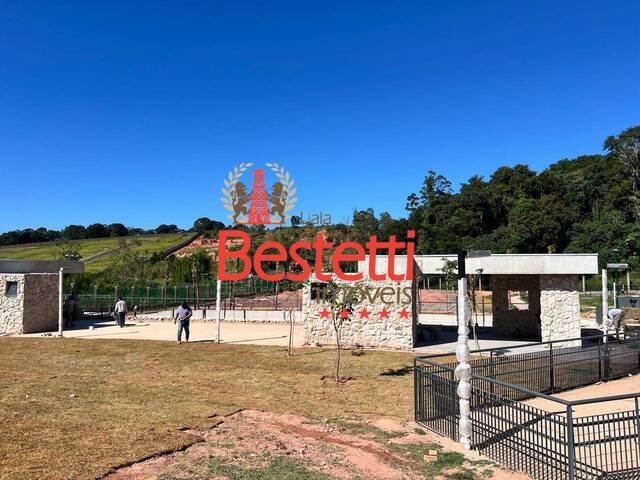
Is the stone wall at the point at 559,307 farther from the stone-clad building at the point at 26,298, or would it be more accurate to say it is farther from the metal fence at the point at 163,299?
the stone-clad building at the point at 26,298

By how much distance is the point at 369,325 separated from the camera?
1758cm

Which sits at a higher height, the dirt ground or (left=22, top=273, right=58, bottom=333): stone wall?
(left=22, top=273, right=58, bottom=333): stone wall

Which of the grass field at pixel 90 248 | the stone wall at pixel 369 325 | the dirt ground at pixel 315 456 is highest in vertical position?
the grass field at pixel 90 248

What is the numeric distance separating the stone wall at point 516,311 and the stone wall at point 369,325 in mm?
5693

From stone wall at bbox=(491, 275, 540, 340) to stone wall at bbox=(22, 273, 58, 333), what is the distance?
21776 millimetres

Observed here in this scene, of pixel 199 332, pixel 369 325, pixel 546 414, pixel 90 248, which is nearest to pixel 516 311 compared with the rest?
pixel 369 325

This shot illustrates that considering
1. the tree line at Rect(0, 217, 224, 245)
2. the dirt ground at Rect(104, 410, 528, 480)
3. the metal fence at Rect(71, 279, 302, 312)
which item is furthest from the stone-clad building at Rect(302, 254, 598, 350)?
the tree line at Rect(0, 217, 224, 245)

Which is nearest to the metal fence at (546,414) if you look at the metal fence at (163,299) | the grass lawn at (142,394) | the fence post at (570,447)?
the fence post at (570,447)

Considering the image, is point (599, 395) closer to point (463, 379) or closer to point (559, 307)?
point (463, 379)

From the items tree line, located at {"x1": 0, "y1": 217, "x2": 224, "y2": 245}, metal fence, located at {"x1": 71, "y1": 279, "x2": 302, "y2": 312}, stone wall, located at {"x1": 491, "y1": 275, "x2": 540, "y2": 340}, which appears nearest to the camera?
stone wall, located at {"x1": 491, "y1": 275, "x2": 540, "y2": 340}

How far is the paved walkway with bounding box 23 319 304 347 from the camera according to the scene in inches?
→ 800

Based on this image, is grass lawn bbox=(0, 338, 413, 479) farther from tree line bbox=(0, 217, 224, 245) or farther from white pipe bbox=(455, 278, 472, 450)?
tree line bbox=(0, 217, 224, 245)

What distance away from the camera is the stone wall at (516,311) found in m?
20.5

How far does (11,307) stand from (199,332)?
363 inches
